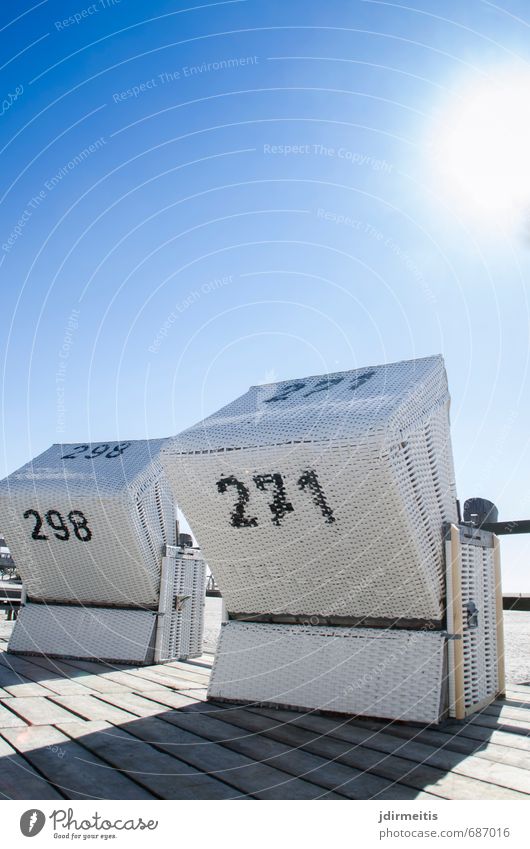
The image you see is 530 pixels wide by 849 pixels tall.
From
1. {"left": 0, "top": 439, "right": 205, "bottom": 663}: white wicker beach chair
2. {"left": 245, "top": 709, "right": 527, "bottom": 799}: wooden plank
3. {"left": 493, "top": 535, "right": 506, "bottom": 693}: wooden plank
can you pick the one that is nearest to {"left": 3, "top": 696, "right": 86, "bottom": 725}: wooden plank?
{"left": 245, "top": 709, "right": 527, "bottom": 799}: wooden plank

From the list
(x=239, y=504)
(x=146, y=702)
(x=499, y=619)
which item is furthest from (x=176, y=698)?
(x=499, y=619)

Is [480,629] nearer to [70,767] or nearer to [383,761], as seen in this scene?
[383,761]

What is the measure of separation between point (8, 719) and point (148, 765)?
153 centimetres

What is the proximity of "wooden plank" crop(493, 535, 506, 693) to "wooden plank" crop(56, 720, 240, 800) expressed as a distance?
3.55 metres

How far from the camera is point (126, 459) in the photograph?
24.3 ft

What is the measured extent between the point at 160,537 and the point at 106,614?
3.83ft

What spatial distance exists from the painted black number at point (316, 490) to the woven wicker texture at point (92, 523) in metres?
3.13

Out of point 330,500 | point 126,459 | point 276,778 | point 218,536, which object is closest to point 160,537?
point 126,459

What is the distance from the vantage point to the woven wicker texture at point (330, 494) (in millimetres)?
3996

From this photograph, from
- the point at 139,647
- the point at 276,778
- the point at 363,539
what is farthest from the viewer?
the point at 139,647

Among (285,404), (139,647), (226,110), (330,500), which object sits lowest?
(139,647)

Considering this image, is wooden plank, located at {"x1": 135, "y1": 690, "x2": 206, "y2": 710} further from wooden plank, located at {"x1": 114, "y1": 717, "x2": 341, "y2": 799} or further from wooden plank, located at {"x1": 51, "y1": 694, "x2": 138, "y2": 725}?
wooden plank, located at {"x1": 114, "y1": 717, "x2": 341, "y2": 799}

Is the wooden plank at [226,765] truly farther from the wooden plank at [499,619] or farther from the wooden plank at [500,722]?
the wooden plank at [499,619]
